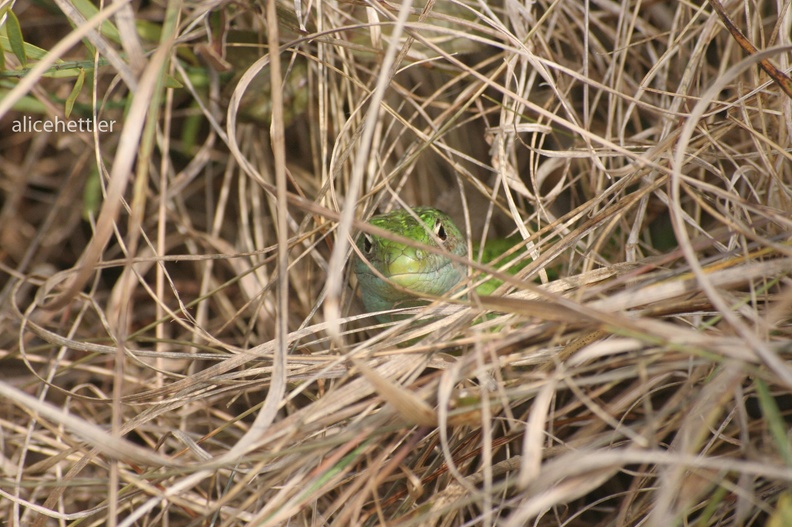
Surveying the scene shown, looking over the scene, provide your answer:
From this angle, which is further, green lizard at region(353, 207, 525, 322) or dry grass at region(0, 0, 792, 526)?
green lizard at region(353, 207, 525, 322)

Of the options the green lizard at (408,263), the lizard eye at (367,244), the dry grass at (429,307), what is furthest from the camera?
the lizard eye at (367,244)

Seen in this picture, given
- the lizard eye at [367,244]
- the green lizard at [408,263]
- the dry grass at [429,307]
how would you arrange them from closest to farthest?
1. the dry grass at [429,307]
2. the green lizard at [408,263]
3. the lizard eye at [367,244]

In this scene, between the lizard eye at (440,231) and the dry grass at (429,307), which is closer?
the dry grass at (429,307)

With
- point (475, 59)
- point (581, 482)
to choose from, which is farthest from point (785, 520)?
point (475, 59)

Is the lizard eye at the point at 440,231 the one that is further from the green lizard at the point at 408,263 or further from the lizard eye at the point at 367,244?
the lizard eye at the point at 367,244

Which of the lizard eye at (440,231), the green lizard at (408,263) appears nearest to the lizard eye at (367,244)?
the green lizard at (408,263)

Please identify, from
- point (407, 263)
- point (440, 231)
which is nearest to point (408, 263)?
point (407, 263)

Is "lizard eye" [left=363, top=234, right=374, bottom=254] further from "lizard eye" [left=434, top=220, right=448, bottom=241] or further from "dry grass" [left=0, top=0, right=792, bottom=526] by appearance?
"lizard eye" [left=434, top=220, right=448, bottom=241]

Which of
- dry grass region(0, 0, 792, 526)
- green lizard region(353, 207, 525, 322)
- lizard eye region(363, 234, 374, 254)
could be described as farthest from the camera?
lizard eye region(363, 234, 374, 254)

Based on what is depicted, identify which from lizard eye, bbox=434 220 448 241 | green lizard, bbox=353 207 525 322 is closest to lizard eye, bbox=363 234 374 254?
green lizard, bbox=353 207 525 322

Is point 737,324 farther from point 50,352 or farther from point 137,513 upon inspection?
point 50,352
